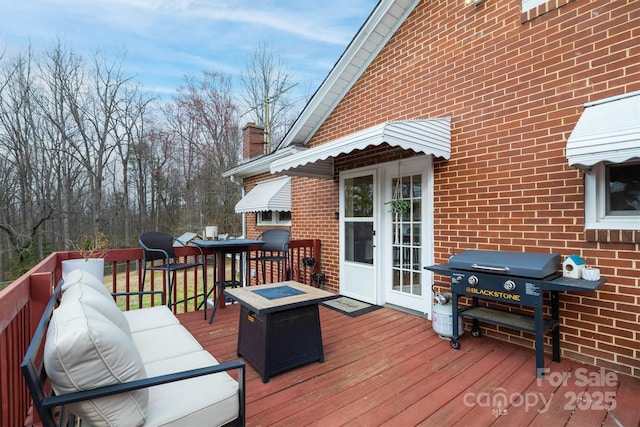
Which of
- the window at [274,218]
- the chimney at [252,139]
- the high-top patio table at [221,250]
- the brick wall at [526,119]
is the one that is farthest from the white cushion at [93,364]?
the chimney at [252,139]

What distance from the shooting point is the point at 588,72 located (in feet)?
9.75

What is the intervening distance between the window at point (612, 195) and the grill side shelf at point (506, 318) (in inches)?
43.3

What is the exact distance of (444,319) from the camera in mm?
3582

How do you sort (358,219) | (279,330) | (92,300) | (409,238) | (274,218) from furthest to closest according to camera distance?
(274,218)
(358,219)
(409,238)
(279,330)
(92,300)

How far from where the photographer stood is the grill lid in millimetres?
2846

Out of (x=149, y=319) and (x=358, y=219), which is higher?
(x=358, y=219)

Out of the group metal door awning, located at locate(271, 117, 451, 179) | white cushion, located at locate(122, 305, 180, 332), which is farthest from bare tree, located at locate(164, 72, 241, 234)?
white cushion, located at locate(122, 305, 180, 332)

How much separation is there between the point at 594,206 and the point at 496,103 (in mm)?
1550

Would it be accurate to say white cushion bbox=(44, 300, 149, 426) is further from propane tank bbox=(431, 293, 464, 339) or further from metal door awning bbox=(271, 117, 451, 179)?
propane tank bbox=(431, 293, 464, 339)

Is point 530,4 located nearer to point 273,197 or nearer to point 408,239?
point 408,239

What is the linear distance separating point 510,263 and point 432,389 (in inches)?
57.8

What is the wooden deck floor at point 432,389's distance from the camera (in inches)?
88.6

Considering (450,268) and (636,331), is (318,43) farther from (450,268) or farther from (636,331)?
(636,331)

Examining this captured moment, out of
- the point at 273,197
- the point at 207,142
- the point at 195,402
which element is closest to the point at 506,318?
the point at 195,402
